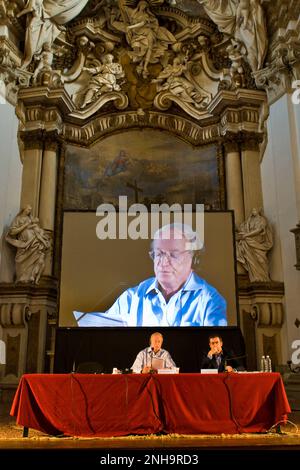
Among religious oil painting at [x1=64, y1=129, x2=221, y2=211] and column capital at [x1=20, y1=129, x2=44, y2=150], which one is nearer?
column capital at [x1=20, y1=129, x2=44, y2=150]

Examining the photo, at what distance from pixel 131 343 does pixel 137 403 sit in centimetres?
411

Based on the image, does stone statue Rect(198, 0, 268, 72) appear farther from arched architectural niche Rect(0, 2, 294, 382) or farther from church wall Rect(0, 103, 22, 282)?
church wall Rect(0, 103, 22, 282)

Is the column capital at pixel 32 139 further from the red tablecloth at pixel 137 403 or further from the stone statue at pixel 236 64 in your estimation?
the red tablecloth at pixel 137 403

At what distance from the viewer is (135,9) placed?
464 inches

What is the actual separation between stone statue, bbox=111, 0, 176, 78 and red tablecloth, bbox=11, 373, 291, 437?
863cm

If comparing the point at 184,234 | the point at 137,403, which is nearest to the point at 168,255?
the point at 184,234

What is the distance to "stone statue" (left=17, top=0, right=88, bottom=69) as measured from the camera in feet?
34.9

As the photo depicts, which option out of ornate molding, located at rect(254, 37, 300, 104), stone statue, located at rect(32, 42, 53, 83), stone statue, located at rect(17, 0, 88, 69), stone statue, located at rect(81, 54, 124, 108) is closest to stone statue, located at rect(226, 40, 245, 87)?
ornate molding, located at rect(254, 37, 300, 104)

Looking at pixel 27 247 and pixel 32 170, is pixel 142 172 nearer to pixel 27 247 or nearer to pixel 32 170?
pixel 32 170

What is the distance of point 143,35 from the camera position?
1165 centimetres

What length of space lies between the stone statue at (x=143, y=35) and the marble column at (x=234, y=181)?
2.90m

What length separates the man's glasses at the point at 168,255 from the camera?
9.59 metres

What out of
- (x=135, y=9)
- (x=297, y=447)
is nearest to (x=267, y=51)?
(x=135, y=9)
